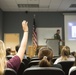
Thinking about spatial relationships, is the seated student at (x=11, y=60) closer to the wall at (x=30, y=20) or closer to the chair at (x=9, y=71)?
the chair at (x=9, y=71)

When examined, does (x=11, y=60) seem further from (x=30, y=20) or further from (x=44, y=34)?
(x=30, y=20)

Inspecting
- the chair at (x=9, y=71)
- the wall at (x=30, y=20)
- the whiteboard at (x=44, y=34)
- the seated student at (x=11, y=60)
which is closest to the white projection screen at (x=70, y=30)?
the wall at (x=30, y=20)

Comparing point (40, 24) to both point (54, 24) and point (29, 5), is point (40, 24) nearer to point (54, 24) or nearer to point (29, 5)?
point (54, 24)

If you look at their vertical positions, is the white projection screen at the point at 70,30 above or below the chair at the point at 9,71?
above

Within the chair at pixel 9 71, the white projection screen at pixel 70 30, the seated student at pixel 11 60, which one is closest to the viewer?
the seated student at pixel 11 60

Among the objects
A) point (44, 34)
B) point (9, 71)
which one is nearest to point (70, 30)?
point (44, 34)

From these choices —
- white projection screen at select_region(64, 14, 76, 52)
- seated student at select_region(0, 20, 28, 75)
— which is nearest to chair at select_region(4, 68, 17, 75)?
seated student at select_region(0, 20, 28, 75)

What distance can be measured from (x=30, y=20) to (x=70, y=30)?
253 centimetres

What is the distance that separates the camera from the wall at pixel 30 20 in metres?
11.6

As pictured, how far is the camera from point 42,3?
9.53 metres

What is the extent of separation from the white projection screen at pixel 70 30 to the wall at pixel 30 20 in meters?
0.33

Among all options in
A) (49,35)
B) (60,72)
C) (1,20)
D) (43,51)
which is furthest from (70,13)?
(60,72)

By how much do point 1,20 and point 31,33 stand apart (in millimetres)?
1981

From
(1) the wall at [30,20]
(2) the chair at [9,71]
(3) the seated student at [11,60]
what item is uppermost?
(1) the wall at [30,20]
